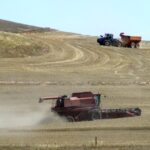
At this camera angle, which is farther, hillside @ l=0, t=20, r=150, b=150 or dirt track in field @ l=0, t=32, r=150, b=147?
dirt track in field @ l=0, t=32, r=150, b=147

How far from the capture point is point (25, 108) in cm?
2831

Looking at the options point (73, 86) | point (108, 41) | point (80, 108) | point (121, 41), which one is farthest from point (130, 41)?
point (80, 108)

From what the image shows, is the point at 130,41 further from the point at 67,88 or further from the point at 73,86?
the point at 67,88

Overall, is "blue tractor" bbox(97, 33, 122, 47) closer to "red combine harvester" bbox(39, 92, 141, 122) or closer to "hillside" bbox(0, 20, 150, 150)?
"hillside" bbox(0, 20, 150, 150)

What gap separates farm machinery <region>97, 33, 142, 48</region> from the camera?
61406mm

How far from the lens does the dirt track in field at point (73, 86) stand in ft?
72.0

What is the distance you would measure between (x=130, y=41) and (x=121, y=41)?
0.92 meters

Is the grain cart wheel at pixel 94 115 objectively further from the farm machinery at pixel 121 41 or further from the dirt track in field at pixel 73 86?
the farm machinery at pixel 121 41

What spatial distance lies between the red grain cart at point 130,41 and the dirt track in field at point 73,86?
3101 mm

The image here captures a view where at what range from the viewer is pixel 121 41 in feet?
207

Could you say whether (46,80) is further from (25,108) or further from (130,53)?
(130,53)

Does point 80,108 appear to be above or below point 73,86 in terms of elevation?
above

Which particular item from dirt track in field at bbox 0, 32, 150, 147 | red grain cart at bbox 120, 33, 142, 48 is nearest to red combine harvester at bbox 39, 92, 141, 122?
dirt track in field at bbox 0, 32, 150, 147

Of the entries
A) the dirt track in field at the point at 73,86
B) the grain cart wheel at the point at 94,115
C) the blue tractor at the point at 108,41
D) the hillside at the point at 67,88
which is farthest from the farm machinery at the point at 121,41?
the grain cart wheel at the point at 94,115
